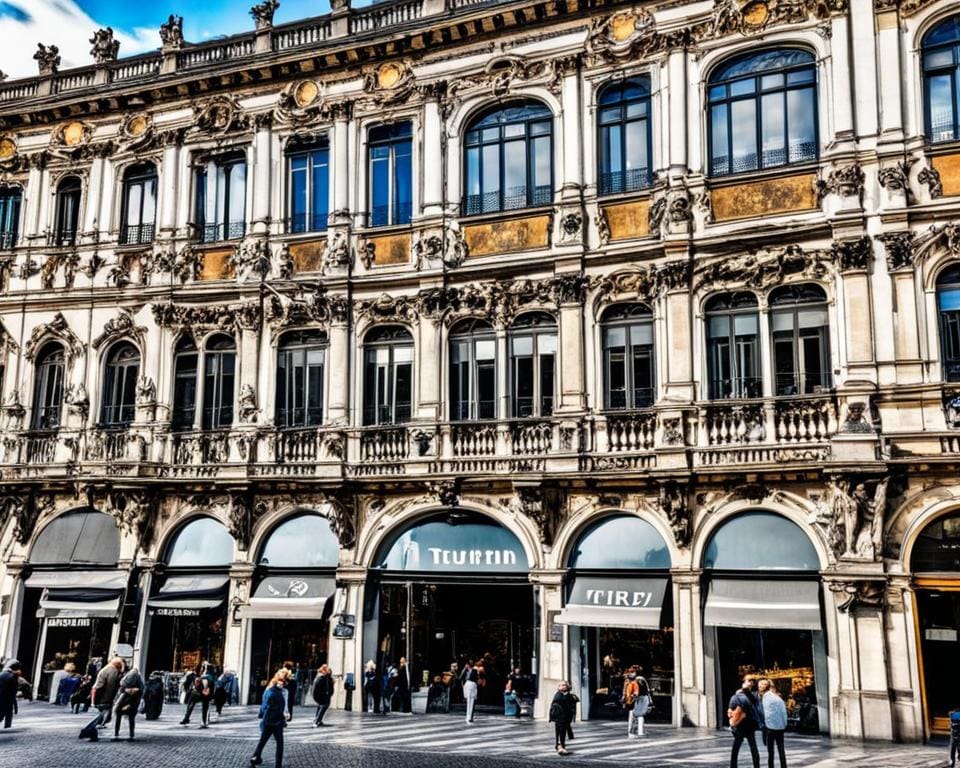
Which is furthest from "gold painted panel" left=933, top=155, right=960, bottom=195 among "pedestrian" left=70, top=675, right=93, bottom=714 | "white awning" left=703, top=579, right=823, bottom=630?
"pedestrian" left=70, top=675, right=93, bottom=714

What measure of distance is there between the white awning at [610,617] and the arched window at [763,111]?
9903 millimetres

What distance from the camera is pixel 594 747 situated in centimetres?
1897

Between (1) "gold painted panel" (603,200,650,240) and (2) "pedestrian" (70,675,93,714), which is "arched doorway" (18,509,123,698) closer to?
(2) "pedestrian" (70,675,93,714)

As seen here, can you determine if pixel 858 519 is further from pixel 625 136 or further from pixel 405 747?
pixel 625 136

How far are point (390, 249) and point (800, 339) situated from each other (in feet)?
33.6

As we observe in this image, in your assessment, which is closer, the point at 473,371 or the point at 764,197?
the point at 764,197

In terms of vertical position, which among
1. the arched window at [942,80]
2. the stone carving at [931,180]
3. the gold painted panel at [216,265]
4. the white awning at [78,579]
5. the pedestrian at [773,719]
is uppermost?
the arched window at [942,80]

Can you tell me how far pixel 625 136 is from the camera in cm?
2477

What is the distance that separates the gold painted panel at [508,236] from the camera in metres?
24.9

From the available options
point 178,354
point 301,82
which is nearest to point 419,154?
point 301,82

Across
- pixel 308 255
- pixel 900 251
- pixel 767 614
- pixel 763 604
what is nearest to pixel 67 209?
pixel 308 255

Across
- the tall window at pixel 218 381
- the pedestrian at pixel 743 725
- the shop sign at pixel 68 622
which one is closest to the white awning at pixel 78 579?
the shop sign at pixel 68 622

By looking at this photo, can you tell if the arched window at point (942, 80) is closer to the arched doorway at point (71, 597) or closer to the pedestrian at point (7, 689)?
the pedestrian at point (7, 689)

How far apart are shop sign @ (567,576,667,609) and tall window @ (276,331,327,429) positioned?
7947 mm
